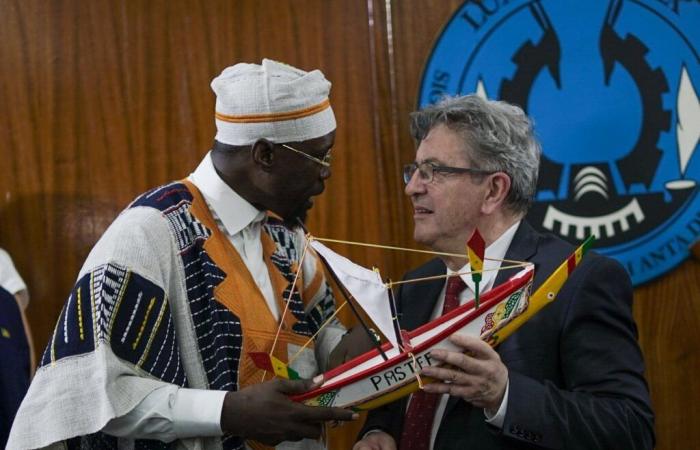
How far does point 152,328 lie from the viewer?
204 centimetres

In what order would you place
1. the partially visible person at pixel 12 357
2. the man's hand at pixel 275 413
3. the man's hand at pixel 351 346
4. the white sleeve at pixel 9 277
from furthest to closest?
the white sleeve at pixel 9 277 → the partially visible person at pixel 12 357 → the man's hand at pixel 351 346 → the man's hand at pixel 275 413

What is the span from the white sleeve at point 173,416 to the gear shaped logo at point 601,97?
1645mm

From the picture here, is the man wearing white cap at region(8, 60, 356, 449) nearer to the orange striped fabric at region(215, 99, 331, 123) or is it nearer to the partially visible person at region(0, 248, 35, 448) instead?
the orange striped fabric at region(215, 99, 331, 123)

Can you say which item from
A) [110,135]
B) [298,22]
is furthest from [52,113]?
[298,22]

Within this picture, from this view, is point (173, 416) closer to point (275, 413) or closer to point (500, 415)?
point (275, 413)

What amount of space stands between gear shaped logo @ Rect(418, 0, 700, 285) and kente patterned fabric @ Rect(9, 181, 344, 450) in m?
1.35

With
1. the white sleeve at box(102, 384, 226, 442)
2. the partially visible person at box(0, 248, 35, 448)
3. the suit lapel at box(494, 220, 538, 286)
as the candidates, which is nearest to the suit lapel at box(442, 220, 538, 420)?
Result: the suit lapel at box(494, 220, 538, 286)

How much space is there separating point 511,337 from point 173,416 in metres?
0.71

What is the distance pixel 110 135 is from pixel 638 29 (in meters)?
1.79

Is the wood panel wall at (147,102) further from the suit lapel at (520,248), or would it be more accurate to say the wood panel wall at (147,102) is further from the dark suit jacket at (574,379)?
the dark suit jacket at (574,379)

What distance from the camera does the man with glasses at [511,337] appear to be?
1978mm

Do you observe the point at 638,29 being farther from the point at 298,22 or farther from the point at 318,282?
the point at 318,282

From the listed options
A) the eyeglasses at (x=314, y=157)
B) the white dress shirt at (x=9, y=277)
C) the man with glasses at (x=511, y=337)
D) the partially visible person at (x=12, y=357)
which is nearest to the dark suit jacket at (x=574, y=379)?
the man with glasses at (x=511, y=337)

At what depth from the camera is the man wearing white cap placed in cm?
197
